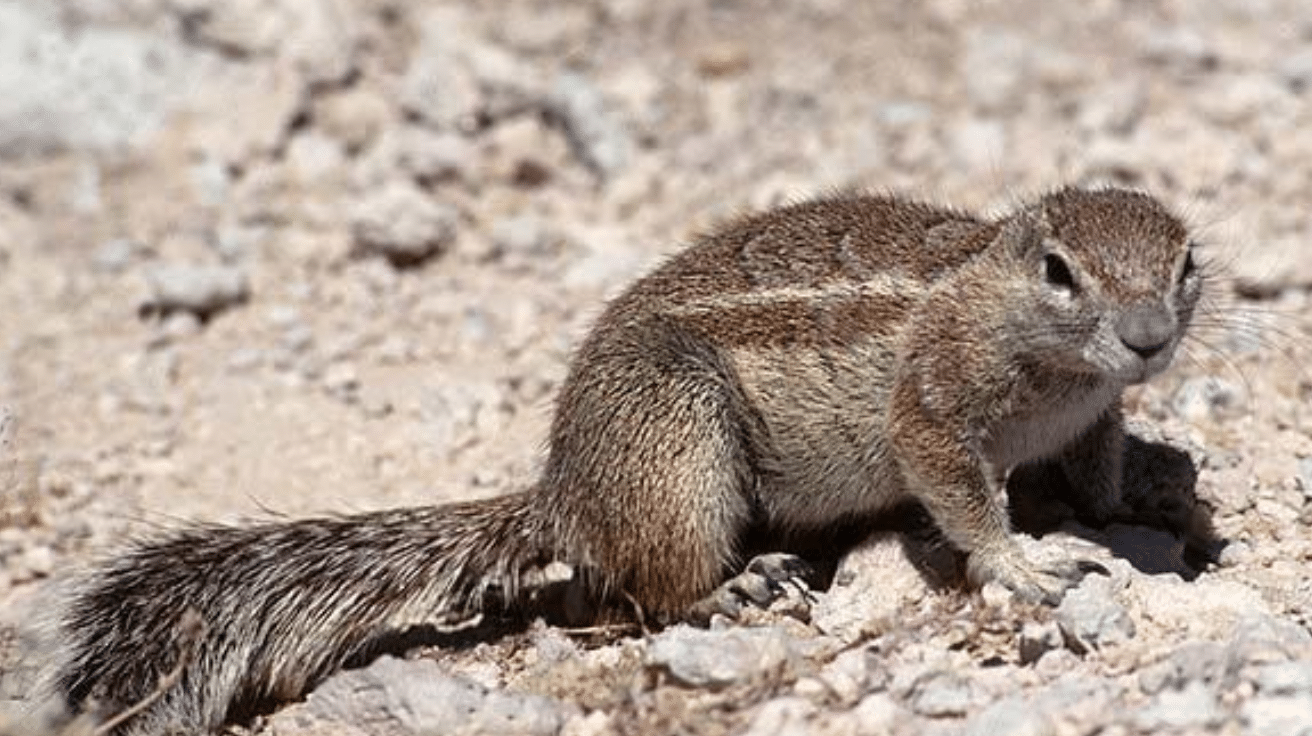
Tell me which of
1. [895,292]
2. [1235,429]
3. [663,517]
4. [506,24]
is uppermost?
[506,24]

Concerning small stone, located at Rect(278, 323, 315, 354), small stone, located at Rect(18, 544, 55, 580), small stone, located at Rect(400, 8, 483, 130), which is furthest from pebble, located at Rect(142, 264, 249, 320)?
small stone, located at Rect(18, 544, 55, 580)

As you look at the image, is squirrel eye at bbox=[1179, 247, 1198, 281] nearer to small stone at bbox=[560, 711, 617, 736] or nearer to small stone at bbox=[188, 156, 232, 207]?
small stone at bbox=[560, 711, 617, 736]

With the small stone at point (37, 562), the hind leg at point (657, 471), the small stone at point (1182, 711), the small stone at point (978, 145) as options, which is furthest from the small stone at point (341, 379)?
the small stone at point (1182, 711)

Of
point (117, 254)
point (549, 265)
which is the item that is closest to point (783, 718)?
point (549, 265)

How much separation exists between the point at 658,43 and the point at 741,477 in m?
4.74

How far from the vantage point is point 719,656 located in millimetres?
4871

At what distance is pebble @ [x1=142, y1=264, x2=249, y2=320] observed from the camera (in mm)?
8172

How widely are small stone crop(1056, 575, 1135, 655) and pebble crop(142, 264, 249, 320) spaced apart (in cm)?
437

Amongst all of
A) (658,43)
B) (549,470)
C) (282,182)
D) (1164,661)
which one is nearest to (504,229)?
(282,182)

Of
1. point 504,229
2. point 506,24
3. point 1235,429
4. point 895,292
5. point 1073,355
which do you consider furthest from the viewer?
point 506,24

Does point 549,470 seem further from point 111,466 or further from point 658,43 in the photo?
point 658,43

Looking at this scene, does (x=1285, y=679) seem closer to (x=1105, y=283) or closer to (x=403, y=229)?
(x=1105, y=283)

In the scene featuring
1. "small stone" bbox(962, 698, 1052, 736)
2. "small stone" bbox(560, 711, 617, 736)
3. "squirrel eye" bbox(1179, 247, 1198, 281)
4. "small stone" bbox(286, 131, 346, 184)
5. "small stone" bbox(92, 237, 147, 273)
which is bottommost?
"small stone" bbox(962, 698, 1052, 736)

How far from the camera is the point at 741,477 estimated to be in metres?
5.56
